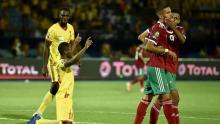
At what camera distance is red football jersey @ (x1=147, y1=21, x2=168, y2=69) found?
10406 mm

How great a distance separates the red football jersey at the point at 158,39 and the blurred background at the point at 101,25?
18.3 m

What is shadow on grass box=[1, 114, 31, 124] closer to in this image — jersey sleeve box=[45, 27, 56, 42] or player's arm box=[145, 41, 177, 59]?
jersey sleeve box=[45, 27, 56, 42]

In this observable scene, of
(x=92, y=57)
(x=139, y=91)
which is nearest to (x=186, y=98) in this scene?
(x=139, y=91)

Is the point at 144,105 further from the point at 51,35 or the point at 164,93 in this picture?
the point at 51,35

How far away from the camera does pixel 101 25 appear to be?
3111cm

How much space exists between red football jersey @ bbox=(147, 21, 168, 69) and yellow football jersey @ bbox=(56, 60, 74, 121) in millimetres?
1525

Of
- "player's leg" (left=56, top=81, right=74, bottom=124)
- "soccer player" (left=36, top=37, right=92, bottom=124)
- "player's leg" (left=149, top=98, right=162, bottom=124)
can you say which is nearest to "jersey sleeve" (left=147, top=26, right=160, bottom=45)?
"player's leg" (left=149, top=98, right=162, bottom=124)

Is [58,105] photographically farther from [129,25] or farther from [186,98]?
[129,25]

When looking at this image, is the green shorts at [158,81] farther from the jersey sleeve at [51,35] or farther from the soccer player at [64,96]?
the jersey sleeve at [51,35]

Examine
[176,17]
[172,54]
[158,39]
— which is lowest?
[172,54]

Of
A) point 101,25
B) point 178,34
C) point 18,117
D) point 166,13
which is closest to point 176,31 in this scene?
point 178,34

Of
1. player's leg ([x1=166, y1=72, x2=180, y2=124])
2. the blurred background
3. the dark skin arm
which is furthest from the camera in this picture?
the blurred background

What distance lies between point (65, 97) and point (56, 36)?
2.96m

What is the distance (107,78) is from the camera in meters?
28.6
